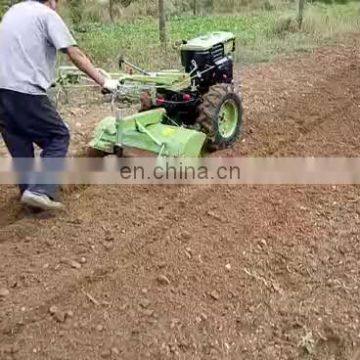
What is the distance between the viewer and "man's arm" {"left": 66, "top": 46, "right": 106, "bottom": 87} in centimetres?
477

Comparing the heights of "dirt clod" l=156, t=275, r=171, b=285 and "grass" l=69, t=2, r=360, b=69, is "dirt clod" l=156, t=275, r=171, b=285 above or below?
above

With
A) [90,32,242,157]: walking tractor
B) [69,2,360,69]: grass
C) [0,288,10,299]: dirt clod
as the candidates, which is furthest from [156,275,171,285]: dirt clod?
[69,2,360,69]: grass

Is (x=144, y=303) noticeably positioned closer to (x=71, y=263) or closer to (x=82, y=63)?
(x=71, y=263)

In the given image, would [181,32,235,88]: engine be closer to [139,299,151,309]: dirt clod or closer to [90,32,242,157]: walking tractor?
[90,32,242,157]: walking tractor

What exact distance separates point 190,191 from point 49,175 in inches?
47.5

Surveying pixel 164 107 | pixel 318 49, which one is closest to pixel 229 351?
pixel 164 107

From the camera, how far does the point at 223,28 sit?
1500 centimetres

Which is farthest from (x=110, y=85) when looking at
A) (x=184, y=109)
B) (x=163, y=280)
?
(x=163, y=280)

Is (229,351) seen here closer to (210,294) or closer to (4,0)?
(210,294)

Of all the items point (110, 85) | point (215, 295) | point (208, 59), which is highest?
point (110, 85)

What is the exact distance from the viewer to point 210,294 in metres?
4.09

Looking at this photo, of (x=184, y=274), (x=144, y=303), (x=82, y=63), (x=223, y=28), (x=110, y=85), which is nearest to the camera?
(x=144, y=303)

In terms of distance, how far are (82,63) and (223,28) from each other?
10657 millimetres

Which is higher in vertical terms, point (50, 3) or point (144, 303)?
point (50, 3)
